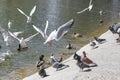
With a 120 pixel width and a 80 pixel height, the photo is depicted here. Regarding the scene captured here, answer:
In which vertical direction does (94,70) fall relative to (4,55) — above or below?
below

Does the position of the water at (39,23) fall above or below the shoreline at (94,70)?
above

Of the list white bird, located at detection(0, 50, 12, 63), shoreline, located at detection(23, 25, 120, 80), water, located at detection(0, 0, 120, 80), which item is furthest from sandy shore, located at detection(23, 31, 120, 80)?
white bird, located at detection(0, 50, 12, 63)

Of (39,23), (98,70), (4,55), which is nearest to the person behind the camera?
(98,70)

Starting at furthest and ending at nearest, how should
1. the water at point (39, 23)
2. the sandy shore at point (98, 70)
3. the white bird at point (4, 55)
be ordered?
the water at point (39, 23)
the white bird at point (4, 55)
the sandy shore at point (98, 70)

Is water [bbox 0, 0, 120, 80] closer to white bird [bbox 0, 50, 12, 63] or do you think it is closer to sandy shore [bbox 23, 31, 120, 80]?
white bird [bbox 0, 50, 12, 63]

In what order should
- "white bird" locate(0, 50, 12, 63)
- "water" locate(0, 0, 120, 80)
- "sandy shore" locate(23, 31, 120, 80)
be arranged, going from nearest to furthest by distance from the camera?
"sandy shore" locate(23, 31, 120, 80), "white bird" locate(0, 50, 12, 63), "water" locate(0, 0, 120, 80)

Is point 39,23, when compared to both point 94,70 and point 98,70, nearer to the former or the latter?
point 94,70

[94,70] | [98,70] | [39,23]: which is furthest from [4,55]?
[39,23]

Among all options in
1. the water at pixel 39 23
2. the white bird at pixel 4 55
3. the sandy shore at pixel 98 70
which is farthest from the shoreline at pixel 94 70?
the white bird at pixel 4 55

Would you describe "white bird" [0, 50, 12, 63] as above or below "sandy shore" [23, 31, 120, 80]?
above

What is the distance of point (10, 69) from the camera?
27.7 meters

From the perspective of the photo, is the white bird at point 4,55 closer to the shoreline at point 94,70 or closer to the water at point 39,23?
the water at point 39,23

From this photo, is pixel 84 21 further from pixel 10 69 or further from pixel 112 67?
pixel 112 67

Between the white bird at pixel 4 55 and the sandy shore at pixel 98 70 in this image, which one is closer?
the sandy shore at pixel 98 70
